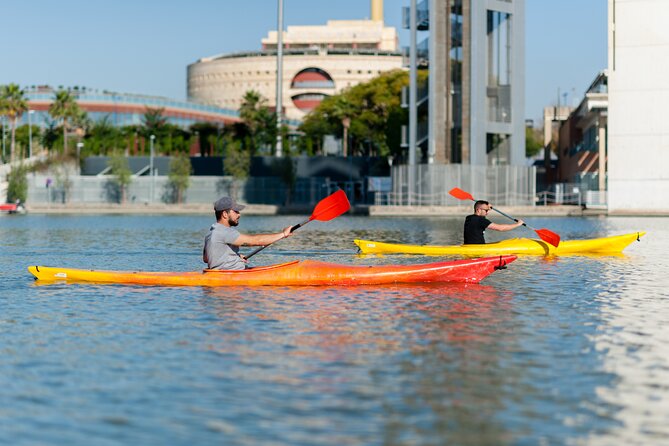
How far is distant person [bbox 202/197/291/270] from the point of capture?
57.6 ft

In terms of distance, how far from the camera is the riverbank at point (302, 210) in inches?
2474

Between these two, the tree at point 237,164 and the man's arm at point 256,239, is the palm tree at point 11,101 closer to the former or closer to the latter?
the tree at point 237,164

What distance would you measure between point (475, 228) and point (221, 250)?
8.79 metres

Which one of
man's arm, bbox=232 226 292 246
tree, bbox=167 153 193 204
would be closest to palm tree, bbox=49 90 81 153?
tree, bbox=167 153 193 204

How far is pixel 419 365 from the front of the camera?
37.3 feet

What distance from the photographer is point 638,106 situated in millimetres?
62250

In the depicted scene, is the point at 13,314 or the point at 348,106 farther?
the point at 348,106

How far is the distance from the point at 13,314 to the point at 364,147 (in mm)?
98535

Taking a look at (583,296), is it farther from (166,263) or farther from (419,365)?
(166,263)

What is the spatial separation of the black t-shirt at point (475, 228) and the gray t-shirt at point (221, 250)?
814 centimetres

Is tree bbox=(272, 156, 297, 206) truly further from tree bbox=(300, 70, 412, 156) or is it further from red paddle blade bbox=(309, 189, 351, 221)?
red paddle blade bbox=(309, 189, 351, 221)

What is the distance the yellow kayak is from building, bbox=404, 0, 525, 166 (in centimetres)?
3683

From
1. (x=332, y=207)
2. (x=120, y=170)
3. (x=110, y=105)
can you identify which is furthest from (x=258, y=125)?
(x=332, y=207)

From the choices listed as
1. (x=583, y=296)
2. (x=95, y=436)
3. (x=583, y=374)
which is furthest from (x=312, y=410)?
(x=583, y=296)
